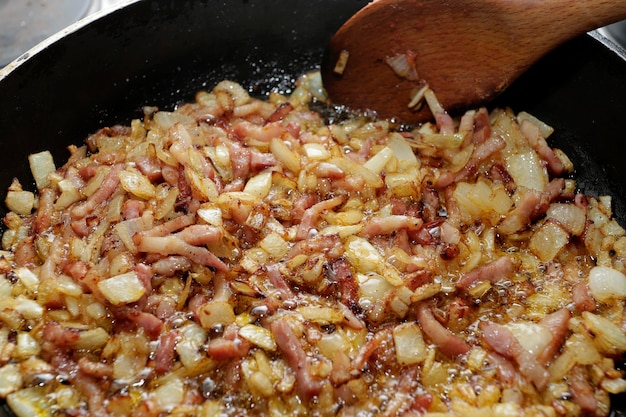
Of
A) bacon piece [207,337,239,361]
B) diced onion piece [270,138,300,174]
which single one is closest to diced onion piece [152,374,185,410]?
bacon piece [207,337,239,361]

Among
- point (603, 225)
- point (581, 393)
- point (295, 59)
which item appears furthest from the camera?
point (295, 59)

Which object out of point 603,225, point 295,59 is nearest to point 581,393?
point 603,225

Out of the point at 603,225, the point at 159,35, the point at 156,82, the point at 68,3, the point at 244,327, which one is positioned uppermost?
the point at 68,3

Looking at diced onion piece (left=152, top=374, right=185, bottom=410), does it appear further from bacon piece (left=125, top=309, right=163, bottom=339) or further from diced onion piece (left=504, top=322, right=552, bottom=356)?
diced onion piece (left=504, top=322, right=552, bottom=356)

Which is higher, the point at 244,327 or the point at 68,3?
the point at 68,3

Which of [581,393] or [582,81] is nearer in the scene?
[581,393]

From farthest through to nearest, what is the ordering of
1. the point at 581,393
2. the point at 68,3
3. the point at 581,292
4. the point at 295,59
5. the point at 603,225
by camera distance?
the point at 68,3
the point at 295,59
the point at 603,225
the point at 581,292
the point at 581,393

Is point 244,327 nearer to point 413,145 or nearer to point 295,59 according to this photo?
point 413,145
